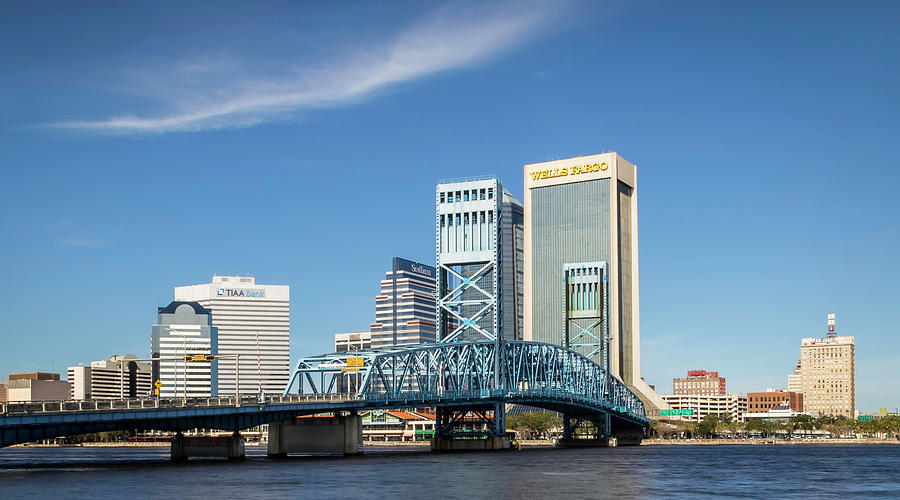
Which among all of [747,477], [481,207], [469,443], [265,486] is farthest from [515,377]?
[265,486]

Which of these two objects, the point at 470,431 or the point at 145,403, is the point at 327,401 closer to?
the point at 145,403

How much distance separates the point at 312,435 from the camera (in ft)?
508

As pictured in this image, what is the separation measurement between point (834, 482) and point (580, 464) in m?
38.6

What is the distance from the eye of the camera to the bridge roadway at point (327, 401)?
369 ft

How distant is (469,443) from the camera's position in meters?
184

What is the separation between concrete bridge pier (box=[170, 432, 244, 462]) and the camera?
5714 inches

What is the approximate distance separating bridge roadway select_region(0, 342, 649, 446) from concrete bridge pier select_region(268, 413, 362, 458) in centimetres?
310

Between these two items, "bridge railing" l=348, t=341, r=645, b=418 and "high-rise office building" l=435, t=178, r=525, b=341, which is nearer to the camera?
"bridge railing" l=348, t=341, r=645, b=418

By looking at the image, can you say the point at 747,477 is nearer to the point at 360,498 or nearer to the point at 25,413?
the point at 360,498

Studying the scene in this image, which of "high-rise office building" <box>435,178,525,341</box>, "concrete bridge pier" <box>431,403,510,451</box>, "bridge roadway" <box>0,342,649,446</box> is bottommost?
"concrete bridge pier" <box>431,403,510,451</box>

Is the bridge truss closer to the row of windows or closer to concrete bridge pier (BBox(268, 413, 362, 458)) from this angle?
concrete bridge pier (BBox(268, 413, 362, 458))

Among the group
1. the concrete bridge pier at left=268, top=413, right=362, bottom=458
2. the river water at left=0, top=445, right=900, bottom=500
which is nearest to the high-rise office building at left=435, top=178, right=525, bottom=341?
the concrete bridge pier at left=268, top=413, right=362, bottom=458

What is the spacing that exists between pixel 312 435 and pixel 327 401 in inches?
271

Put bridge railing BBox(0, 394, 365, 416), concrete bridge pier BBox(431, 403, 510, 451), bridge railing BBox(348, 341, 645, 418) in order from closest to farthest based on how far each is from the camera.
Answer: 1. bridge railing BBox(0, 394, 365, 416)
2. bridge railing BBox(348, 341, 645, 418)
3. concrete bridge pier BBox(431, 403, 510, 451)
